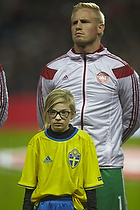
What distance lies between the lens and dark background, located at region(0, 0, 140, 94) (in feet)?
31.1

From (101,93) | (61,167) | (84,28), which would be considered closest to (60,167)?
(61,167)

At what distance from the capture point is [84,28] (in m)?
3.26

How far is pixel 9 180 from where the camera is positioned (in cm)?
588

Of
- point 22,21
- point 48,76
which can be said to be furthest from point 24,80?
point 48,76

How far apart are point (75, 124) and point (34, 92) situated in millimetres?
5910

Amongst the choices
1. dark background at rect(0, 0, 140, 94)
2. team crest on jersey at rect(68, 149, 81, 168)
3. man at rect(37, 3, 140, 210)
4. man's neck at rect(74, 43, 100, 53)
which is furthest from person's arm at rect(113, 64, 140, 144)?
dark background at rect(0, 0, 140, 94)

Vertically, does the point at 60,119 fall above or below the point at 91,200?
above

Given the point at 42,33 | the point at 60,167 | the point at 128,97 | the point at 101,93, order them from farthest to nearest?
the point at 42,33
the point at 128,97
the point at 101,93
the point at 60,167

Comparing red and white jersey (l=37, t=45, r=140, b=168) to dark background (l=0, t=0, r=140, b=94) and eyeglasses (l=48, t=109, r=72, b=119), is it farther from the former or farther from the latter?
dark background (l=0, t=0, r=140, b=94)

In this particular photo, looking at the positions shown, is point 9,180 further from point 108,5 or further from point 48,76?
point 108,5

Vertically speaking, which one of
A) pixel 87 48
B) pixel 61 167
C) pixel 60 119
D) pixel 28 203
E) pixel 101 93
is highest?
pixel 87 48

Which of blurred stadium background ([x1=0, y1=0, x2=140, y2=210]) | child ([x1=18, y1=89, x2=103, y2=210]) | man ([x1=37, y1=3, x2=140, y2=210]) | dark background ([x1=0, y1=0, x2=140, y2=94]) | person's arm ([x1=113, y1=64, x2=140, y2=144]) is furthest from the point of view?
dark background ([x1=0, y1=0, x2=140, y2=94])

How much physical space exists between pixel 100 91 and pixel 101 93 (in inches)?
0.5

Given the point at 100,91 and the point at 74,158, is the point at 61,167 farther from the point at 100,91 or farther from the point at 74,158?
the point at 100,91
